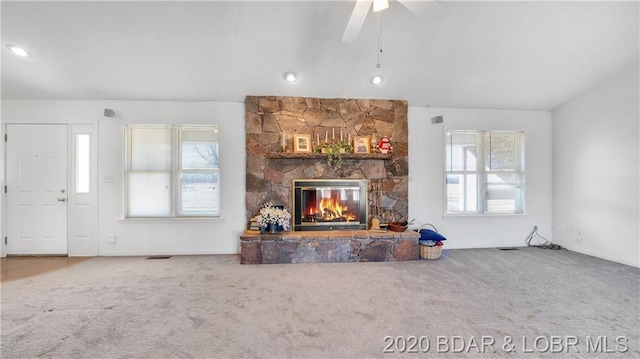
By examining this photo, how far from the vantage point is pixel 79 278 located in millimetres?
3039

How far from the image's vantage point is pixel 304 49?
319 centimetres

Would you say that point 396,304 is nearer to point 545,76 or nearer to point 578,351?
point 578,351

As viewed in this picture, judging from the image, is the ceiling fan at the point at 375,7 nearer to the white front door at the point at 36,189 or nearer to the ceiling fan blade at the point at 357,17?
the ceiling fan blade at the point at 357,17

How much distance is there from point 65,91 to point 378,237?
5.05 metres

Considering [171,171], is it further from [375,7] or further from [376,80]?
[375,7]

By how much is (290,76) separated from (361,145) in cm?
149

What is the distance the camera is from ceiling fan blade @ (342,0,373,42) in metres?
2.04

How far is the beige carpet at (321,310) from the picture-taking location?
1.78 meters

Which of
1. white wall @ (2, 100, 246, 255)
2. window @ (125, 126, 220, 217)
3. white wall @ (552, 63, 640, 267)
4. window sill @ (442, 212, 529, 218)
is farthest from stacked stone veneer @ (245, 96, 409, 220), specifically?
white wall @ (552, 63, 640, 267)

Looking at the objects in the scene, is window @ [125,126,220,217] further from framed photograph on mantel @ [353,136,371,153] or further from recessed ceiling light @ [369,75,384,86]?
recessed ceiling light @ [369,75,384,86]

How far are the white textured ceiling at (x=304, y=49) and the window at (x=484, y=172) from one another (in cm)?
78

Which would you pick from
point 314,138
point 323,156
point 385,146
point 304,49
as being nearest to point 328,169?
point 323,156

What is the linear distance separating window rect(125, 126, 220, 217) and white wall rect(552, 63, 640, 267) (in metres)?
5.80

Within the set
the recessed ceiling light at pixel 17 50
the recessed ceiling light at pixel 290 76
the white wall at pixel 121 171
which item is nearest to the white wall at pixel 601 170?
the recessed ceiling light at pixel 290 76
